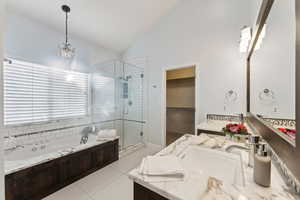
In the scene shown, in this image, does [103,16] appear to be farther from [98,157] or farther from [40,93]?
[98,157]

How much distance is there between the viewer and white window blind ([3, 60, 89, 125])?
2.09m

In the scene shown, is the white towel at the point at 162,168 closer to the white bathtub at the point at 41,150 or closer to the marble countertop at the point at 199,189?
the marble countertop at the point at 199,189

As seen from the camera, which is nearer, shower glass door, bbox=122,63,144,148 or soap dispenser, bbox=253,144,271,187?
soap dispenser, bbox=253,144,271,187

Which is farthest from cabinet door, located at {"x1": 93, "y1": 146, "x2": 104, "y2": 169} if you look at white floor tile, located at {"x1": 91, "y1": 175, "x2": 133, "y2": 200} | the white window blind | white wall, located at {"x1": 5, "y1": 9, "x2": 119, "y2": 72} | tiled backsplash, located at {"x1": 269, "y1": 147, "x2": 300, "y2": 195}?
tiled backsplash, located at {"x1": 269, "y1": 147, "x2": 300, "y2": 195}

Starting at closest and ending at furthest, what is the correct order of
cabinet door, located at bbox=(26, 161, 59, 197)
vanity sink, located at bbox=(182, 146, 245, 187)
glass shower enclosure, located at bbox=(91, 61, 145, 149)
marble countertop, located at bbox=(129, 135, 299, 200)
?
marble countertop, located at bbox=(129, 135, 299, 200) → vanity sink, located at bbox=(182, 146, 245, 187) → cabinet door, located at bbox=(26, 161, 59, 197) → glass shower enclosure, located at bbox=(91, 61, 145, 149)

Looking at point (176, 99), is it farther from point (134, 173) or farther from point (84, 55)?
point (134, 173)

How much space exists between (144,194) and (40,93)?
2.77m

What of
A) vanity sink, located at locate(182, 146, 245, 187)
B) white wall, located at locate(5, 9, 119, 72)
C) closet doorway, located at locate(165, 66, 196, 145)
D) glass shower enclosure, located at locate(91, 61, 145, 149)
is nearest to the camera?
vanity sink, located at locate(182, 146, 245, 187)

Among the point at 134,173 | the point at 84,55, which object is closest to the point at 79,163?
the point at 134,173

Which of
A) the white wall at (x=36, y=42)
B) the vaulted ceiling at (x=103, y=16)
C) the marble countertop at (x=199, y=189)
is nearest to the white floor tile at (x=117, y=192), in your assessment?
the marble countertop at (x=199, y=189)

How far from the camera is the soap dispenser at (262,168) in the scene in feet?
1.87

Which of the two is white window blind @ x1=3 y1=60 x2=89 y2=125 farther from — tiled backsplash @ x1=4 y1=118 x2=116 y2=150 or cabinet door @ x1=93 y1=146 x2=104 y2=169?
cabinet door @ x1=93 y1=146 x2=104 y2=169

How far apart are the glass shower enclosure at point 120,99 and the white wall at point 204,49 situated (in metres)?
0.36

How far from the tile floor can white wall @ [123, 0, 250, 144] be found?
1.38 m
